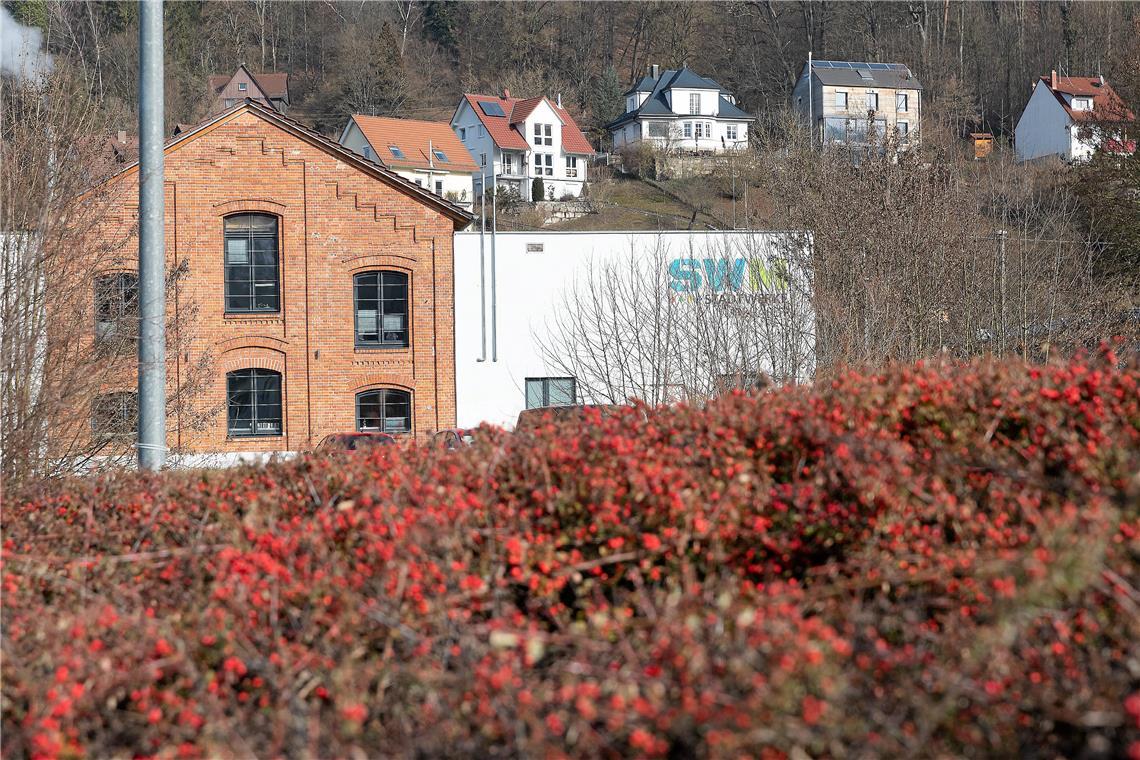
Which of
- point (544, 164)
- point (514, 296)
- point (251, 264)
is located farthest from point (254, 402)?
point (544, 164)

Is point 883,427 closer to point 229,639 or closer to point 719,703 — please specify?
point 719,703

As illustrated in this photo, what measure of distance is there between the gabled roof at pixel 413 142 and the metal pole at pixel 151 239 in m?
60.5

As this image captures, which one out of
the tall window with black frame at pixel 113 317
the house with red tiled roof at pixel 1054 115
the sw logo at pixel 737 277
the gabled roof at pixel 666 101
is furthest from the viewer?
the gabled roof at pixel 666 101

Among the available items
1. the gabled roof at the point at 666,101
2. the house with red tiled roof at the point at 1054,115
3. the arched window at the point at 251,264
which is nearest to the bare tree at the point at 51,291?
the arched window at the point at 251,264

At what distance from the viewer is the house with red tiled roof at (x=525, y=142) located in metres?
78.4

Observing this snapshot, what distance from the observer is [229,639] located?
155 inches

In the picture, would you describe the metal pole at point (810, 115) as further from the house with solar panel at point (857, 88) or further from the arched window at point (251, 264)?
the arched window at point (251, 264)

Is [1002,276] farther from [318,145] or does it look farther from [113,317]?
[318,145]

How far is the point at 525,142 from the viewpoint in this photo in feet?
259

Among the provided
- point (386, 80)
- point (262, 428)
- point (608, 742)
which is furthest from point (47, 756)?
point (386, 80)

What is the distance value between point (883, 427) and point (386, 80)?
81.9 meters

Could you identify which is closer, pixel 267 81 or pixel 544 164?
pixel 544 164

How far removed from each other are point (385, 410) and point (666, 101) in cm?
5971

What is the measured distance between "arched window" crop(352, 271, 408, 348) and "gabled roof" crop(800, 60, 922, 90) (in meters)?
55.4
